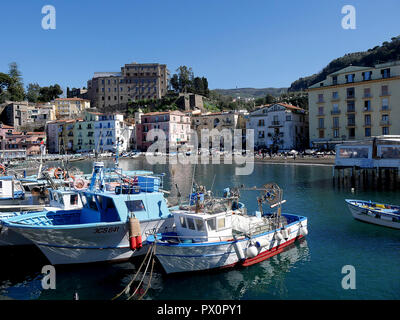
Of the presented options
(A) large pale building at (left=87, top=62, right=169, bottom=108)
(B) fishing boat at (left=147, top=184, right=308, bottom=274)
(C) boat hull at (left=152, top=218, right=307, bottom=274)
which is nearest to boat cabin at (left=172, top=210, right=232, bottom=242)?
(B) fishing boat at (left=147, top=184, right=308, bottom=274)

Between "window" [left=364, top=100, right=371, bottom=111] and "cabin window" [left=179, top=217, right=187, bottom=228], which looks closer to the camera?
"cabin window" [left=179, top=217, right=187, bottom=228]

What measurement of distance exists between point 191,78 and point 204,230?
11631cm

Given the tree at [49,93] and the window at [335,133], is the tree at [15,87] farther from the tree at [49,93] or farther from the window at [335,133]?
the window at [335,133]

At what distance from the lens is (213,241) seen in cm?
1711

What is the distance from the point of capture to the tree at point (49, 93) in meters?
129

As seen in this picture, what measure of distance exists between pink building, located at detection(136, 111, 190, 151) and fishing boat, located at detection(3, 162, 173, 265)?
77022 millimetres

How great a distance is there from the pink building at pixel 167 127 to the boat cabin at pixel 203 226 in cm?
7918

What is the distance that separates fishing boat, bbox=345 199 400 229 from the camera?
23188 millimetres

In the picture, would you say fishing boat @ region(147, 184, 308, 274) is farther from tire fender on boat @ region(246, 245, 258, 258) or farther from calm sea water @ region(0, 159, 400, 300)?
calm sea water @ region(0, 159, 400, 300)

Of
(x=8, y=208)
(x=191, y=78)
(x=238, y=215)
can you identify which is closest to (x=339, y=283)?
(x=238, y=215)

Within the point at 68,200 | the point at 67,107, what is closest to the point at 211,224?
the point at 68,200

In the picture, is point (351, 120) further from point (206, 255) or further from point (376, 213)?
point (206, 255)

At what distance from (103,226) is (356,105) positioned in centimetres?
6438
